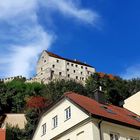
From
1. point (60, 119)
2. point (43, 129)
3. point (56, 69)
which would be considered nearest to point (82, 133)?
point (60, 119)

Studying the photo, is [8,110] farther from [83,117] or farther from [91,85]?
[83,117]

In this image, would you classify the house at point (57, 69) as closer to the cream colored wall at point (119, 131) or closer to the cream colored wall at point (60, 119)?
the cream colored wall at point (60, 119)

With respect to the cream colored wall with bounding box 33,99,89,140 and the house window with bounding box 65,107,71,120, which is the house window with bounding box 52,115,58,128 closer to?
A: the cream colored wall with bounding box 33,99,89,140

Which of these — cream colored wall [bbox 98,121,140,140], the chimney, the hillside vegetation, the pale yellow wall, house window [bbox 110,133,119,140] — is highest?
the hillside vegetation

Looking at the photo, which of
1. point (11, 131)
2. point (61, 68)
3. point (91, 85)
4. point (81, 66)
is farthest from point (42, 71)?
point (11, 131)

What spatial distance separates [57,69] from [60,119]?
110991 millimetres

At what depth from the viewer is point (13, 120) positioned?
92.1m

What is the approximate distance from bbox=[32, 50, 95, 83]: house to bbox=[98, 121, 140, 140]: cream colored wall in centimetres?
10863

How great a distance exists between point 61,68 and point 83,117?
11655cm

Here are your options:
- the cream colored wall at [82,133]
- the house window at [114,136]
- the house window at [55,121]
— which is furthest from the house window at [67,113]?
the house window at [114,136]

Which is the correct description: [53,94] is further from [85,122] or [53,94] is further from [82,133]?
[85,122]

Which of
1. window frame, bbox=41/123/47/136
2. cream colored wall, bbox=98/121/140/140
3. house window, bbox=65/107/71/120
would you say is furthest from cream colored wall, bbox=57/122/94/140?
window frame, bbox=41/123/47/136

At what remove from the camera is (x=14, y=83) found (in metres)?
126

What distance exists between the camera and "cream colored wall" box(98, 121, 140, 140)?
32928 mm
